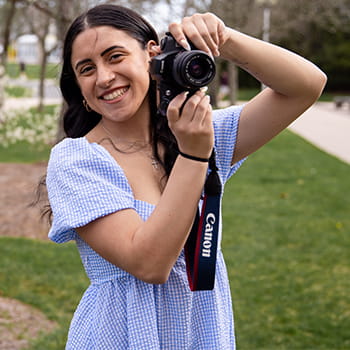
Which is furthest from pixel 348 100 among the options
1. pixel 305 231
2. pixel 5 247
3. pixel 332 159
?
pixel 5 247

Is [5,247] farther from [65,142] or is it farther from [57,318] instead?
[65,142]

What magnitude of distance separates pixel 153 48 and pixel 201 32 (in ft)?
0.72

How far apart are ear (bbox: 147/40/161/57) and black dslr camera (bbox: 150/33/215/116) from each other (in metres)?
0.23

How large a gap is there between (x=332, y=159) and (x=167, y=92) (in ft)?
36.0

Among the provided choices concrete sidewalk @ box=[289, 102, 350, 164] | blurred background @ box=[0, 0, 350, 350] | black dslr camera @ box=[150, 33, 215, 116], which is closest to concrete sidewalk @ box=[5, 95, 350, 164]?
concrete sidewalk @ box=[289, 102, 350, 164]

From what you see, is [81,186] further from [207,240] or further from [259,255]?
[259,255]

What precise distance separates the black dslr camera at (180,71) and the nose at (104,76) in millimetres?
189

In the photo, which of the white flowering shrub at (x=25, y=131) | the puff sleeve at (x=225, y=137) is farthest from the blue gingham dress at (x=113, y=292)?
the white flowering shrub at (x=25, y=131)

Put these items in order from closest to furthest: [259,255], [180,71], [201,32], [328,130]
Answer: [180,71], [201,32], [259,255], [328,130]

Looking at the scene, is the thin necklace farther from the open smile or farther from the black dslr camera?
the black dslr camera

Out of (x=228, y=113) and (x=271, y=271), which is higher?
(x=228, y=113)

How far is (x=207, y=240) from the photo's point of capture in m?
1.61

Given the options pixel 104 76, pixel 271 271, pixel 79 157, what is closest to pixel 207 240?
pixel 79 157

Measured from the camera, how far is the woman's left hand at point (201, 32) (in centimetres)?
154
